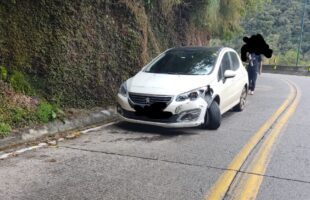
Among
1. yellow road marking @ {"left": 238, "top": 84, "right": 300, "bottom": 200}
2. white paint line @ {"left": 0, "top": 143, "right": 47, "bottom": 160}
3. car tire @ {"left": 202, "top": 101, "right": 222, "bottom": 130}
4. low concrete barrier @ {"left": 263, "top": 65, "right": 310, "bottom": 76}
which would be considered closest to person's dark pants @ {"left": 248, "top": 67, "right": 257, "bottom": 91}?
yellow road marking @ {"left": 238, "top": 84, "right": 300, "bottom": 200}

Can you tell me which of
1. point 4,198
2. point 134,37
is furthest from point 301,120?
point 4,198

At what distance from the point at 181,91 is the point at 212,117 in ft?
3.03

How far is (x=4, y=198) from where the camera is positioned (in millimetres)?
4207

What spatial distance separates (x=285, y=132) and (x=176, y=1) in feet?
22.5

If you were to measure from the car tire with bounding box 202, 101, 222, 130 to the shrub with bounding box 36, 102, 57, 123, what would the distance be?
2.75m

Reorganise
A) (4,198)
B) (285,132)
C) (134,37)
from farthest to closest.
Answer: (134,37) → (285,132) → (4,198)

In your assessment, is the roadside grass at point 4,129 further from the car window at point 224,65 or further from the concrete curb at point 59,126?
the car window at point 224,65

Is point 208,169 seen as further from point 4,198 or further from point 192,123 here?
point 4,198

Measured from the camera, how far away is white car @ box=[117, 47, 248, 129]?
23.2 feet

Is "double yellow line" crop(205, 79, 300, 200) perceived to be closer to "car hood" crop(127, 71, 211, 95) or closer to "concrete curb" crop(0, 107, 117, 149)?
"car hood" crop(127, 71, 211, 95)

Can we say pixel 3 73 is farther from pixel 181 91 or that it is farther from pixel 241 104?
pixel 241 104

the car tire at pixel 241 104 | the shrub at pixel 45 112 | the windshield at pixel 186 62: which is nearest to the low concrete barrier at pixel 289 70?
the car tire at pixel 241 104

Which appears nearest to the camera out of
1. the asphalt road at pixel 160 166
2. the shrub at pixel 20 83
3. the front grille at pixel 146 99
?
the asphalt road at pixel 160 166

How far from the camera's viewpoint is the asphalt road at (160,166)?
14.8 ft
